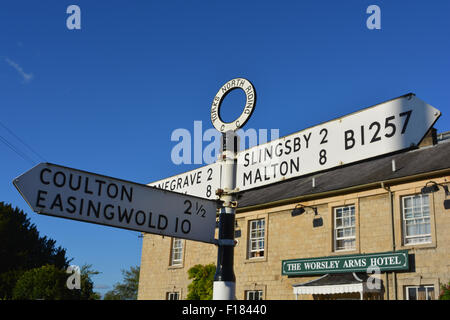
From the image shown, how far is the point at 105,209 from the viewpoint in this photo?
3.60 m

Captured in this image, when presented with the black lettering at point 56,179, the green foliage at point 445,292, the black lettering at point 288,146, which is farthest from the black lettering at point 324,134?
the green foliage at point 445,292

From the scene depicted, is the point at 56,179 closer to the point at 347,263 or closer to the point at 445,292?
the point at 445,292

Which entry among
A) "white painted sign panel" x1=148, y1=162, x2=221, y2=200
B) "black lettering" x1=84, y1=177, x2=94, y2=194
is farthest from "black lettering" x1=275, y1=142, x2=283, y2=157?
"black lettering" x1=84, y1=177, x2=94, y2=194

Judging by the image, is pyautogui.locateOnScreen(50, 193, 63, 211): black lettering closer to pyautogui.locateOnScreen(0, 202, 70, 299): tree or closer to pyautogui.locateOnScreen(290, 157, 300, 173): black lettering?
pyautogui.locateOnScreen(290, 157, 300, 173): black lettering

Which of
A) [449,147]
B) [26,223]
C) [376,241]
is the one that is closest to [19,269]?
[26,223]

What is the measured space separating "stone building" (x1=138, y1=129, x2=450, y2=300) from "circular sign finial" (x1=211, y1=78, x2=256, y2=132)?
1011cm

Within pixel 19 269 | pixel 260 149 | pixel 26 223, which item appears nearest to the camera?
pixel 260 149

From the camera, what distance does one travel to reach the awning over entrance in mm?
16094

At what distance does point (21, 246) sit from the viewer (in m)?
42.7
